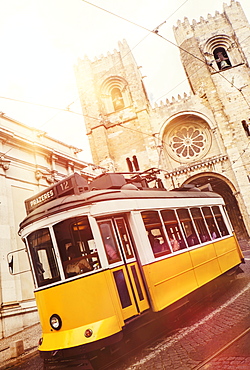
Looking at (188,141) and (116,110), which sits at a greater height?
(116,110)

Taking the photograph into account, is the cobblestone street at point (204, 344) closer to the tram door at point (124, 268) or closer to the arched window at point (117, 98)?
the tram door at point (124, 268)

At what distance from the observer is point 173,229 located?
5.67 metres

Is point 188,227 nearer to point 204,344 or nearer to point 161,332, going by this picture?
point 161,332

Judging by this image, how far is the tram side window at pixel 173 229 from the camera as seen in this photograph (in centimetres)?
554

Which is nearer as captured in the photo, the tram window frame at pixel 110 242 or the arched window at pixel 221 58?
the tram window frame at pixel 110 242

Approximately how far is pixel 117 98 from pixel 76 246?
23035mm

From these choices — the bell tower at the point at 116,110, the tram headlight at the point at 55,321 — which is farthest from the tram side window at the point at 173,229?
the bell tower at the point at 116,110

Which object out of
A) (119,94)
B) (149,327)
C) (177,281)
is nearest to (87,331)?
(149,327)

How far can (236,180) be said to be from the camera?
19.3 m

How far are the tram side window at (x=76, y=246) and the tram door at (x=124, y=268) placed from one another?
238 millimetres

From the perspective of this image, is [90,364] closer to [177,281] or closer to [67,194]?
[177,281]

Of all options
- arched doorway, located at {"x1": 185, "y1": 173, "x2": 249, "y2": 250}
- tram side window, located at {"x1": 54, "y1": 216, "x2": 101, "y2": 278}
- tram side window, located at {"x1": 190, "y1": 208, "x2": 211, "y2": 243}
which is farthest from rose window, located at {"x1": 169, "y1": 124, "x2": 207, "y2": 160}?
tram side window, located at {"x1": 54, "y1": 216, "x2": 101, "y2": 278}

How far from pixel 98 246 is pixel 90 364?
1.61 metres

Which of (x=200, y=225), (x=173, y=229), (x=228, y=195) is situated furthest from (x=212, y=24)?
(x=173, y=229)
